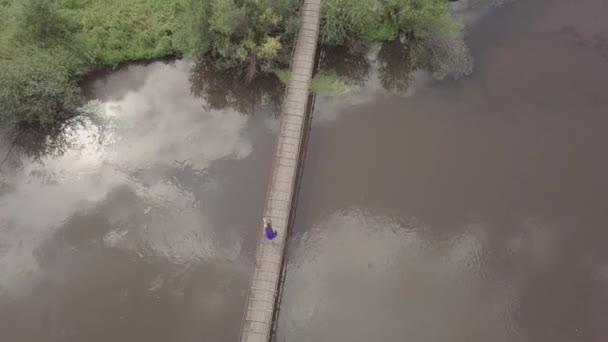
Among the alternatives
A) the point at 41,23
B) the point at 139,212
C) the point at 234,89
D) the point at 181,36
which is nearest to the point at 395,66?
the point at 234,89

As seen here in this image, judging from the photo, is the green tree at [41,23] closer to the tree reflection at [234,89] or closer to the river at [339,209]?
the river at [339,209]

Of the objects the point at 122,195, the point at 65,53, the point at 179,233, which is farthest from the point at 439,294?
the point at 65,53

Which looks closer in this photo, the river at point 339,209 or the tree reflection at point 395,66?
the river at point 339,209

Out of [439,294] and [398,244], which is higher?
[398,244]

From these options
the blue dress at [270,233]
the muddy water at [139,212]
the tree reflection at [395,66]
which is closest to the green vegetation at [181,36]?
the tree reflection at [395,66]

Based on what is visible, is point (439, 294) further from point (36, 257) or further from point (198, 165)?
point (36, 257)

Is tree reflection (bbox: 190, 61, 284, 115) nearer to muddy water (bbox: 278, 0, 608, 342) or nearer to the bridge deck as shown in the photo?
the bridge deck

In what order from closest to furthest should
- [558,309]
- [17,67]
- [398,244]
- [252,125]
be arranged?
[558,309] < [398,244] < [17,67] < [252,125]
